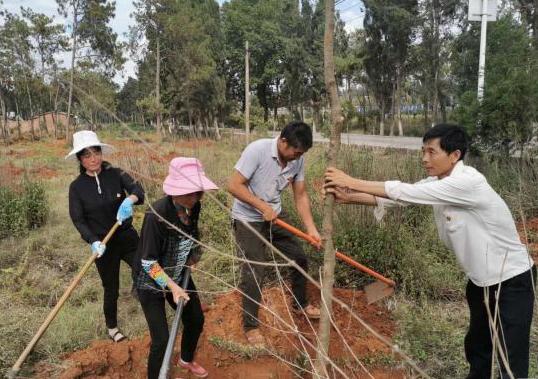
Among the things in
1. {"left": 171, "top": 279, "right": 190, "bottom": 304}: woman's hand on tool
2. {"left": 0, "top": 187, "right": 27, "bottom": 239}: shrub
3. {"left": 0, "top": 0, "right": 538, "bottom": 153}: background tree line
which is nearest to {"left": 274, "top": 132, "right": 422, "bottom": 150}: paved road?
{"left": 0, "top": 0, "right": 538, "bottom": 153}: background tree line

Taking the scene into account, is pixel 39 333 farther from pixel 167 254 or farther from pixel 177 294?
pixel 167 254

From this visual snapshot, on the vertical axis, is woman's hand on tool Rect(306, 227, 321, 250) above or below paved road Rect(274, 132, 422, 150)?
below

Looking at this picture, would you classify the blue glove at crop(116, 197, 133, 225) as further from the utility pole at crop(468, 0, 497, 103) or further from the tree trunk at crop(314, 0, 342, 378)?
the utility pole at crop(468, 0, 497, 103)

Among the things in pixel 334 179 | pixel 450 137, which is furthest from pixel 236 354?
pixel 450 137

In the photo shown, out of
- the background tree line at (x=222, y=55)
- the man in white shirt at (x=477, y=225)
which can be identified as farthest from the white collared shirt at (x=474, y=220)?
the background tree line at (x=222, y=55)

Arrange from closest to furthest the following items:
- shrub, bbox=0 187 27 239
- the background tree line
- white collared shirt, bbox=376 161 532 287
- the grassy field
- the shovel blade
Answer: white collared shirt, bbox=376 161 532 287
the grassy field
the shovel blade
shrub, bbox=0 187 27 239
the background tree line

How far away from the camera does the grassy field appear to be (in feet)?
10.2

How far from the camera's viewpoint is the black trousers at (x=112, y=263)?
10.4ft

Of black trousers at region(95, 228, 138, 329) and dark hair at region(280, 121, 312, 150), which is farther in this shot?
black trousers at region(95, 228, 138, 329)

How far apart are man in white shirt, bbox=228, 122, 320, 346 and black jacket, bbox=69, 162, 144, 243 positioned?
32.9 inches

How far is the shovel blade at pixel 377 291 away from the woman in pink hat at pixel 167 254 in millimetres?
1455

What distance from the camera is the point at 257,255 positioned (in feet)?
10.1

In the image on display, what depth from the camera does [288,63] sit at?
2791cm

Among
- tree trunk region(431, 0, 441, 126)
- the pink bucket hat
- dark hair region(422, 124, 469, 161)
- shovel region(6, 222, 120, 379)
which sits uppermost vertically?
tree trunk region(431, 0, 441, 126)
